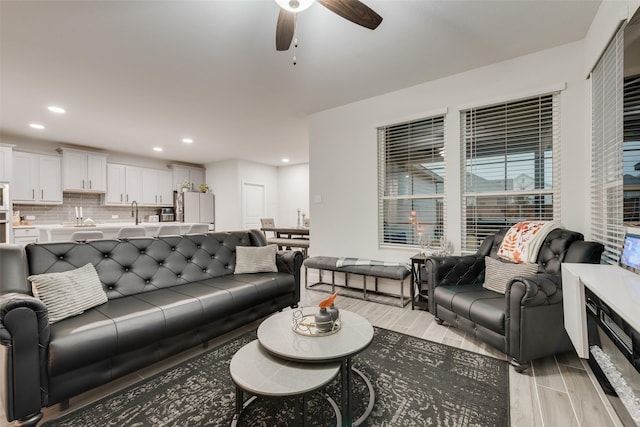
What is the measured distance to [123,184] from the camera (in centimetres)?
659

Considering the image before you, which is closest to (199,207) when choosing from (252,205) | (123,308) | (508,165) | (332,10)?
(252,205)

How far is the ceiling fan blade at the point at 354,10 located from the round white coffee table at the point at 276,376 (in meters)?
1.99

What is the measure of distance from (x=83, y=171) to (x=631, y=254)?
8.09 metres

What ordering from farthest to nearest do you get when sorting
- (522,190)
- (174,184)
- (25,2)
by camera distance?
(174,184) → (522,190) → (25,2)

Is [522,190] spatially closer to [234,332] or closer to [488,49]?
[488,49]

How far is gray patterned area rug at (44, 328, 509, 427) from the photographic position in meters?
1.48

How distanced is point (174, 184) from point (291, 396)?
7702mm

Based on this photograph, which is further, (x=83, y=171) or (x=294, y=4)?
(x=83, y=171)

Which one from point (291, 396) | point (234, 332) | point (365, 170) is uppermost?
point (365, 170)

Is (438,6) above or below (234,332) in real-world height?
above

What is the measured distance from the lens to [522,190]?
289cm

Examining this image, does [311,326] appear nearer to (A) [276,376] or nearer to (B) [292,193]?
(A) [276,376]

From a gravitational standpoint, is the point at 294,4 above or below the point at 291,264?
above

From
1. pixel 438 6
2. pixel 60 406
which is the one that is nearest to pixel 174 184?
pixel 60 406
